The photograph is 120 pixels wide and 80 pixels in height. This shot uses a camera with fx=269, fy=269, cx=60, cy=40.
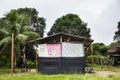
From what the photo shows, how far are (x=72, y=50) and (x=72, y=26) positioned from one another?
857 inches

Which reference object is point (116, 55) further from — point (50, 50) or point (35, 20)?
point (50, 50)

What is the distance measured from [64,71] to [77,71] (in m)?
0.84

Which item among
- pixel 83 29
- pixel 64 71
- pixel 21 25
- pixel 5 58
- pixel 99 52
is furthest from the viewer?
pixel 99 52

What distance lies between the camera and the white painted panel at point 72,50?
53.7ft

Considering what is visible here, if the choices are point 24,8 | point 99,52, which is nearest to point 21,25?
point 24,8

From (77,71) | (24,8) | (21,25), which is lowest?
(77,71)

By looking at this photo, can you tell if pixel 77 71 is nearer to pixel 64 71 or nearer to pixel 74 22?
pixel 64 71

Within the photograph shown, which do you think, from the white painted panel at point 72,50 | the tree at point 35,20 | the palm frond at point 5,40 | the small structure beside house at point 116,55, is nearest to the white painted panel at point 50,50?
the white painted panel at point 72,50

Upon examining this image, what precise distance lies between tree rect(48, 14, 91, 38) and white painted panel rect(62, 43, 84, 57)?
67.7 ft

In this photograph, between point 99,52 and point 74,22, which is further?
point 99,52

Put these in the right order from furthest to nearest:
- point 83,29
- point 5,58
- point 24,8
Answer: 1. point 83,29
2. point 24,8
3. point 5,58

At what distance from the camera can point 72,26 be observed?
38.1 metres

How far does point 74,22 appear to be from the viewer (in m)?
38.1

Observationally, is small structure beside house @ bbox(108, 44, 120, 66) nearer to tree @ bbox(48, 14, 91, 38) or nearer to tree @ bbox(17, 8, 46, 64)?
tree @ bbox(48, 14, 91, 38)
